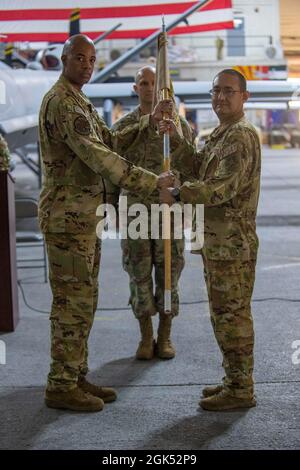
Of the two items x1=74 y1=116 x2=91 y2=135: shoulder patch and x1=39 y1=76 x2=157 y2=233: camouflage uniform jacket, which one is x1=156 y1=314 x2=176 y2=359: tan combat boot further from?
x1=74 y1=116 x2=91 y2=135: shoulder patch

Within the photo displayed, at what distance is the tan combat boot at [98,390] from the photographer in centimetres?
400

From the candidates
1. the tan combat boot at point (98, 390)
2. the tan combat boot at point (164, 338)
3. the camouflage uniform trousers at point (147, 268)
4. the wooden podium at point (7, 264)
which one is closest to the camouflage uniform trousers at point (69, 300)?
the tan combat boot at point (98, 390)

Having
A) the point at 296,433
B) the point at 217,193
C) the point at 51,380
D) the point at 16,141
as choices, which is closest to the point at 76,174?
the point at 217,193

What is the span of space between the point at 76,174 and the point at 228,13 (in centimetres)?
1115

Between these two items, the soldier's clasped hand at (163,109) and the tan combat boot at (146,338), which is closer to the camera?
the soldier's clasped hand at (163,109)

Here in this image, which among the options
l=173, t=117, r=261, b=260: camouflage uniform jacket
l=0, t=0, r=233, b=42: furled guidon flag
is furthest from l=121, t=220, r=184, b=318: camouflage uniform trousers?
l=0, t=0, r=233, b=42: furled guidon flag

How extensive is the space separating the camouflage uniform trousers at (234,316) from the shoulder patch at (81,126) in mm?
899

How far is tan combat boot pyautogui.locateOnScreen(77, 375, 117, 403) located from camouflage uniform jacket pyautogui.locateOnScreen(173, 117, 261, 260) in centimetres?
92

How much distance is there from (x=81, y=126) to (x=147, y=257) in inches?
55.2

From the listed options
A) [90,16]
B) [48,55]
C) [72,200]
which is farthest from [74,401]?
[48,55]

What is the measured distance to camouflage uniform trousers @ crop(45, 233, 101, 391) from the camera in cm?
381

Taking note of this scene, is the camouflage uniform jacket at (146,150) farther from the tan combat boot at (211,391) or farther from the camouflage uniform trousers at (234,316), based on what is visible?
the tan combat boot at (211,391)

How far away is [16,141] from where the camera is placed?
1278 cm
